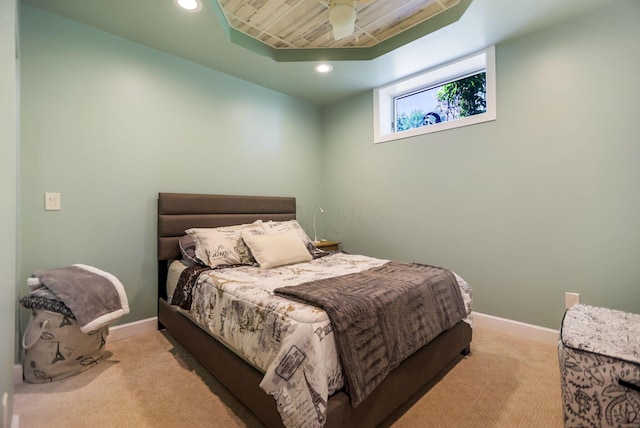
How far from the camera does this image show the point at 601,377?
1.19 m

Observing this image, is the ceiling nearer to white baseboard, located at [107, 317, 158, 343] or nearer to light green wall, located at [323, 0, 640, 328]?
light green wall, located at [323, 0, 640, 328]

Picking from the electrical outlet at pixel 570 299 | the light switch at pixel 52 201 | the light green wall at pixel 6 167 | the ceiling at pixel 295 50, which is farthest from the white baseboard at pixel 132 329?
the electrical outlet at pixel 570 299

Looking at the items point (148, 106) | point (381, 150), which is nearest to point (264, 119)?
point (148, 106)

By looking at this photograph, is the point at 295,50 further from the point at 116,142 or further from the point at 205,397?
the point at 205,397

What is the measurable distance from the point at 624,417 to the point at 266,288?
1.68 m

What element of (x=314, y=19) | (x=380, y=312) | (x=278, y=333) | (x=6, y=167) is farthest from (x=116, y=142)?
(x=380, y=312)

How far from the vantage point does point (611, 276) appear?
212 cm

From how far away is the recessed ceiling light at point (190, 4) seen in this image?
6.69 ft

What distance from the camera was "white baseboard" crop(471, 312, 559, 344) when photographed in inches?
93.0

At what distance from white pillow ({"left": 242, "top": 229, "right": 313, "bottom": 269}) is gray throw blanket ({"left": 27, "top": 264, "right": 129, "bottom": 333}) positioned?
972 millimetres

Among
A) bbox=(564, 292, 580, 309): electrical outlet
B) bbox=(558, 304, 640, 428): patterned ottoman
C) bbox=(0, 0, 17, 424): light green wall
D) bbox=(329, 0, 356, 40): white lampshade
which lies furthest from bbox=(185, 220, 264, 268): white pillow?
bbox=(564, 292, 580, 309): electrical outlet

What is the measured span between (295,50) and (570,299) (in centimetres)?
330

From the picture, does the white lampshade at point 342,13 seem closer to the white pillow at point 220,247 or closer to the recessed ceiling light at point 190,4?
the recessed ceiling light at point 190,4

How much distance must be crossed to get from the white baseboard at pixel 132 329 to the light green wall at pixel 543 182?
2641mm
